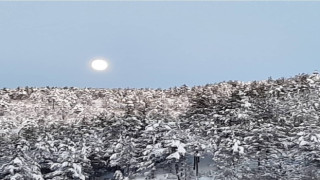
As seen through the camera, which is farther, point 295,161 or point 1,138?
point 1,138

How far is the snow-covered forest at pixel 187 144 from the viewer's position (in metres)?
45.0

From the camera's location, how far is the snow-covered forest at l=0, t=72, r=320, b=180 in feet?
148

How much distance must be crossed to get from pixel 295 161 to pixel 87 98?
188 ft

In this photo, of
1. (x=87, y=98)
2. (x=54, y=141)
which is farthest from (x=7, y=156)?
(x=87, y=98)

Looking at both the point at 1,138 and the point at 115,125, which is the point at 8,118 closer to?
the point at 1,138

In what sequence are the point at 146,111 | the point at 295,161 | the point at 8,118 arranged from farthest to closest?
the point at 8,118 < the point at 146,111 < the point at 295,161

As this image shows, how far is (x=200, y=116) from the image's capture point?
175 feet

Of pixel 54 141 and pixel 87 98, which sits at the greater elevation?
pixel 87 98

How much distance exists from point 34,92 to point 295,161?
67.5 metres

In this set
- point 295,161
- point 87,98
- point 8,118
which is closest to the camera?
point 295,161

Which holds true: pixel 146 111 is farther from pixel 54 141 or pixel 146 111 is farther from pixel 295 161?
pixel 295 161

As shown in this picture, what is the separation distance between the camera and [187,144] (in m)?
48.2

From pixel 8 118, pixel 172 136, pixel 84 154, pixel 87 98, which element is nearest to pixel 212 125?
pixel 172 136

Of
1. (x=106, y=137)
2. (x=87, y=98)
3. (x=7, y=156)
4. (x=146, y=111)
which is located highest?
(x=87, y=98)
